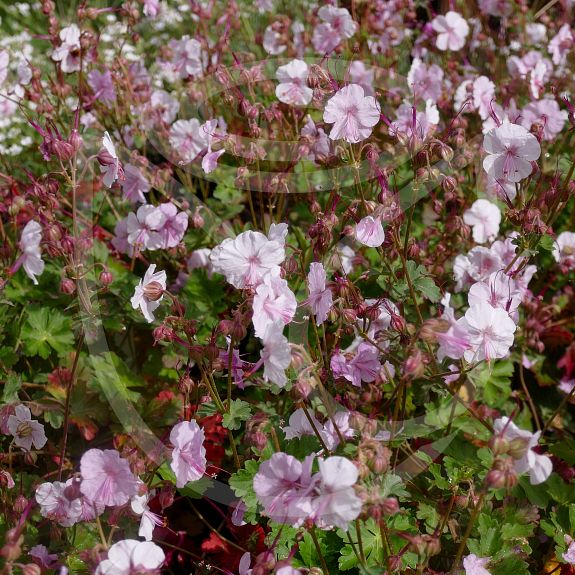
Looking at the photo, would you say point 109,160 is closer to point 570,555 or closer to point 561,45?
point 570,555

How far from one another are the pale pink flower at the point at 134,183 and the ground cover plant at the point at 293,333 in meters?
0.02

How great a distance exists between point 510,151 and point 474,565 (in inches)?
38.9

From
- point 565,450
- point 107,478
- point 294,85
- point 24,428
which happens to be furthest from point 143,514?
point 294,85

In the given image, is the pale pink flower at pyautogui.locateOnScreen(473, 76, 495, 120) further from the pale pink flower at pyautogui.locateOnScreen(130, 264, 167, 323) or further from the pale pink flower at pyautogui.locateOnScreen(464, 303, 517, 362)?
the pale pink flower at pyautogui.locateOnScreen(130, 264, 167, 323)

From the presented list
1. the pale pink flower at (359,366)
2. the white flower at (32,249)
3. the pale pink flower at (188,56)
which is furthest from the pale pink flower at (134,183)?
the pale pink flower at (359,366)

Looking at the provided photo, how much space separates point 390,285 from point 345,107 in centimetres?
47

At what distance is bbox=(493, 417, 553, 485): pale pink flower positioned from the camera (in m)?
1.32

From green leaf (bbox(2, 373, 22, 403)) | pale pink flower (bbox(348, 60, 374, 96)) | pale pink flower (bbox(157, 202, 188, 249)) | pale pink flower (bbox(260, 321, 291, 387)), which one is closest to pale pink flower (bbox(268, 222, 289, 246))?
pale pink flower (bbox(260, 321, 291, 387))

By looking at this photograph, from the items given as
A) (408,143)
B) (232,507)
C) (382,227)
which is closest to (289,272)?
(382,227)

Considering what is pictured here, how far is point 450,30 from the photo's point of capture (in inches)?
120

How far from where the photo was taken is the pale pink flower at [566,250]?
2311mm

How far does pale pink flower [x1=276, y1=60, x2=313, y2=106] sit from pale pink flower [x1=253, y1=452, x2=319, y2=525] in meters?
1.28

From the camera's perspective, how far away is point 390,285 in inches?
75.1

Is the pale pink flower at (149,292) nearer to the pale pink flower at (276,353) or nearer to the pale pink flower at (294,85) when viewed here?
the pale pink flower at (276,353)
